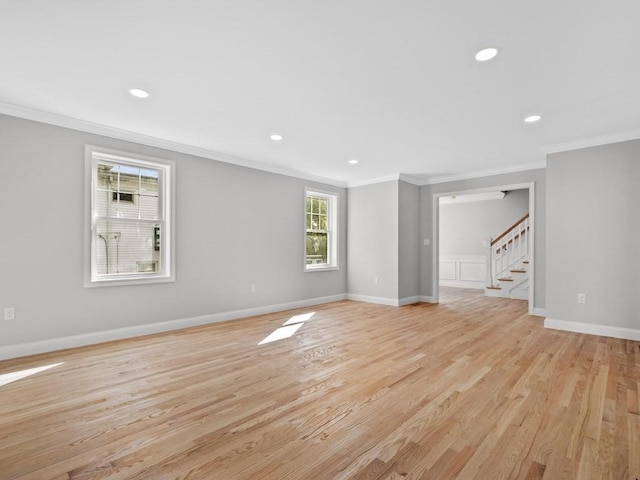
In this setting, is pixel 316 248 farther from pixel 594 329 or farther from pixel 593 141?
pixel 593 141

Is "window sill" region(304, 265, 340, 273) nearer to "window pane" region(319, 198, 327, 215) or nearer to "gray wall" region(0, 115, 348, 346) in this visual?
"gray wall" region(0, 115, 348, 346)

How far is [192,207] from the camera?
474 centimetres

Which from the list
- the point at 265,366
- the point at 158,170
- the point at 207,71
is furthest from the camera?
the point at 158,170

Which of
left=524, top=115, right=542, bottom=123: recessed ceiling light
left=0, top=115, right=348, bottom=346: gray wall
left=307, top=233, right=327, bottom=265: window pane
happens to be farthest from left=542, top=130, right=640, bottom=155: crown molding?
left=307, top=233, right=327, bottom=265: window pane

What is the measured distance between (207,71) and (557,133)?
4062mm

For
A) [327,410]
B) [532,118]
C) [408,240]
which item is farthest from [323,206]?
[327,410]

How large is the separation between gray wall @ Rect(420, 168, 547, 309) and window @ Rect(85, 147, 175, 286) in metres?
4.84

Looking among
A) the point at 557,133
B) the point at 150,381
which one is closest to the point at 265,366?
the point at 150,381

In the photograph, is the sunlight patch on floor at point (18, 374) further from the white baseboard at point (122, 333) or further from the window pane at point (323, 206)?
the window pane at point (323, 206)

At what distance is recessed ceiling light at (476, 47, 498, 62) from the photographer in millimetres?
2342

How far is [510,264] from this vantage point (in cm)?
805

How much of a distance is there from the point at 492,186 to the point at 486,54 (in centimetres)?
408

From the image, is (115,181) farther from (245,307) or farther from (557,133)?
(557,133)

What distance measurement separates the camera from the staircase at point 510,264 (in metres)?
7.52
